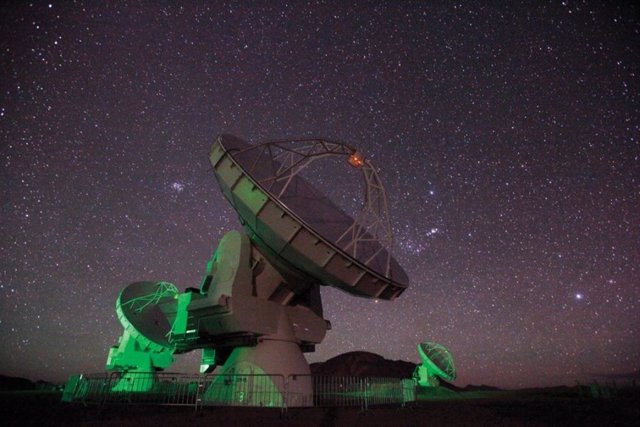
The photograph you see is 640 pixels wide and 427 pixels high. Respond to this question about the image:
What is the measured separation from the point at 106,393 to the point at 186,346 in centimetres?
360

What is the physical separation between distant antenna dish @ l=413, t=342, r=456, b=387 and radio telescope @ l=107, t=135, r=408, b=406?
15.0 meters

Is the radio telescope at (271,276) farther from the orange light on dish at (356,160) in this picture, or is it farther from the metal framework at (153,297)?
the metal framework at (153,297)

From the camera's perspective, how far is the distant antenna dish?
28.2m

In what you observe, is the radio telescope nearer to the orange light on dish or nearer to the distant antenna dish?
the orange light on dish

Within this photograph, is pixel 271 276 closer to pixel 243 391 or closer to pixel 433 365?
pixel 243 391

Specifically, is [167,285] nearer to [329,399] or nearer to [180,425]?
[329,399]

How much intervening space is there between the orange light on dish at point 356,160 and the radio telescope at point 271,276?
3 cm

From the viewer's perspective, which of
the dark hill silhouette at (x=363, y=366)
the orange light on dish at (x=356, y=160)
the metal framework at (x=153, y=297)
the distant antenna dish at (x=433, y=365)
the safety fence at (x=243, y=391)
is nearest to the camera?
the safety fence at (x=243, y=391)

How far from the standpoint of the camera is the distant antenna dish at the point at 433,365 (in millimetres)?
28234

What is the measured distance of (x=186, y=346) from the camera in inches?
602

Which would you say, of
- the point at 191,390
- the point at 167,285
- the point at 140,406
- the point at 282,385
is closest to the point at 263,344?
the point at 282,385

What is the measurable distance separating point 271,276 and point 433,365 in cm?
1853

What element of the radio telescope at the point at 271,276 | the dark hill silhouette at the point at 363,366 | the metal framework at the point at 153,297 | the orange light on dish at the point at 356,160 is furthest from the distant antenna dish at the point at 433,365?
the dark hill silhouette at the point at 363,366

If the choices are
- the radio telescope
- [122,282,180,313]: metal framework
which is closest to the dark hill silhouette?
[122,282,180,313]: metal framework
